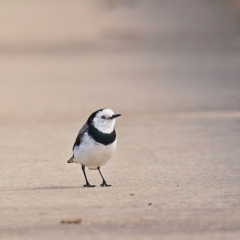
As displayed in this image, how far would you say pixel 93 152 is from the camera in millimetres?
8570

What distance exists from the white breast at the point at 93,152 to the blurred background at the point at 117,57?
9235 millimetres

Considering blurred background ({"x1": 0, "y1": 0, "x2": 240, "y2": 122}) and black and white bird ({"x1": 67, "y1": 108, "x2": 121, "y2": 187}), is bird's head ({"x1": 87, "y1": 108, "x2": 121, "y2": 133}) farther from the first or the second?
blurred background ({"x1": 0, "y1": 0, "x2": 240, "y2": 122})

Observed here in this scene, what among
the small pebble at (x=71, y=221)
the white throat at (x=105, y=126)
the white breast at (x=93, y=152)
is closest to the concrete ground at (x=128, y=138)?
the small pebble at (x=71, y=221)

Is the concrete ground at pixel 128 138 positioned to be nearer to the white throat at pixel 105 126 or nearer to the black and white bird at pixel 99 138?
the black and white bird at pixel 99 138

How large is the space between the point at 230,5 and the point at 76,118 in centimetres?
5002

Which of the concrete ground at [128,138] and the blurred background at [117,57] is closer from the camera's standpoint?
the concrete ground at [128,138]

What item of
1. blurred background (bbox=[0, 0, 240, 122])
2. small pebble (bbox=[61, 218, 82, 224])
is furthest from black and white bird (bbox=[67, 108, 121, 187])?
blurred background (bbox=[0, 0, 240, 122])

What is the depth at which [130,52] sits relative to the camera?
46.0m

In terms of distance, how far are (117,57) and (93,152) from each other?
34788 mm

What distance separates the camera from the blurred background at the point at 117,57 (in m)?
22.5

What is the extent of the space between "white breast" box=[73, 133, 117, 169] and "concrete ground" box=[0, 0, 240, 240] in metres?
0.31

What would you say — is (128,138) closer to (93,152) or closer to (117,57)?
(93,152)

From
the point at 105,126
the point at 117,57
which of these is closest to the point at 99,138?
the point at 105,126

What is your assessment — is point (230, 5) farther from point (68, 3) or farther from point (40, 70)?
point (40, 70)
